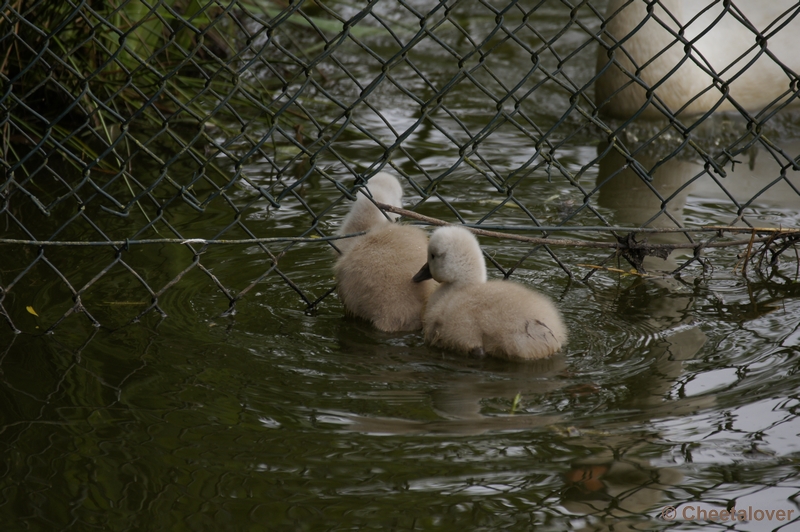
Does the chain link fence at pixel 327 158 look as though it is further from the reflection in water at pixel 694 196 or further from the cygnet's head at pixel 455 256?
the cygnet's head at pixel 455 256

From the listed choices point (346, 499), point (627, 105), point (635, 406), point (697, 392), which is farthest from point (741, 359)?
point (627, 105)

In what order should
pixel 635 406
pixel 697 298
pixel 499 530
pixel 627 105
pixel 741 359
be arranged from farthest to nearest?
pixel 627 105
pixel 697 298
pixel 741 359
pixel 635 406
pixel 499 530

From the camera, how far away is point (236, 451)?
270cm

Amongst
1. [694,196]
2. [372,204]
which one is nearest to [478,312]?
[372,204]

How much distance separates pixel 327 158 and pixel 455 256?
9.03 ft

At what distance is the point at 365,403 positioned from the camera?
116 inches

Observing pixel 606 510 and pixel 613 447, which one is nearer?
pixel 606 510

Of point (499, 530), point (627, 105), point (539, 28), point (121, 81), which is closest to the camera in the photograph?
point (499, 530)

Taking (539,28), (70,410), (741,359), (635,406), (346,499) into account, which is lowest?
(70,410)

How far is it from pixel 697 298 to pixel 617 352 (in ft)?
2.28

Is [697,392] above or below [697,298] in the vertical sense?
below

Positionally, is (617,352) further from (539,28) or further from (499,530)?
(539,28)

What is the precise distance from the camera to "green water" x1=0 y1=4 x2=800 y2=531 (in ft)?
8.02

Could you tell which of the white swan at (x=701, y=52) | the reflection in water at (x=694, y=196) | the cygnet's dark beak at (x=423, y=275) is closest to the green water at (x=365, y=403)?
the reflection in water at (x=694, y=196)
